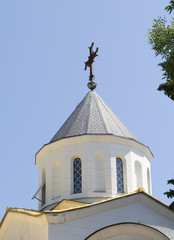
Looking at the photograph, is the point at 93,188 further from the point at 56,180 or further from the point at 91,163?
the point at 56,180

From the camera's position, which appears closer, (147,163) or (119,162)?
(119,162)

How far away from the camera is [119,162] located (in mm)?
21141

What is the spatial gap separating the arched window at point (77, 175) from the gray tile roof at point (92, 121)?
130 centimetres

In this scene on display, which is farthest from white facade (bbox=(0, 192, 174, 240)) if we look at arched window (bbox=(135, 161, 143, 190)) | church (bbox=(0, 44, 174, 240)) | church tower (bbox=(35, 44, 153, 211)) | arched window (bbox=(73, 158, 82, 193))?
arched window (bbox=(135, 161, 143, 190))

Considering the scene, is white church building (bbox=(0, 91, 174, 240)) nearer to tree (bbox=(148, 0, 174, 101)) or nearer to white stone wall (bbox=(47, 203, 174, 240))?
white stone wall (bbox=(47, 203, 174, 240))

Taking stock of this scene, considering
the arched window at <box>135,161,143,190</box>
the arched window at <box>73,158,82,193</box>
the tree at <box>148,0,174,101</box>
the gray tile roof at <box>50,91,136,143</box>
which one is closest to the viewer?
the tree at <box>148,0,174,101</box>

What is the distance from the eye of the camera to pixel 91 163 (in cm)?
2061

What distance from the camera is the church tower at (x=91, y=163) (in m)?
20.3

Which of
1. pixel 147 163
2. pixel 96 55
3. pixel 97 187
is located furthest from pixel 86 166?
pixel 96 55

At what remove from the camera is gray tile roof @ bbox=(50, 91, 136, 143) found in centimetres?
2178

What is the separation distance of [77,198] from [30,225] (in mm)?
2803

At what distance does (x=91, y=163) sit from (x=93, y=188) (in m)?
1.07

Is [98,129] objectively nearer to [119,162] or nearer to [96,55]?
[119,162]

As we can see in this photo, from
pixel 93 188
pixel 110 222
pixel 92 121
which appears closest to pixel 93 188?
pixel 93 188
